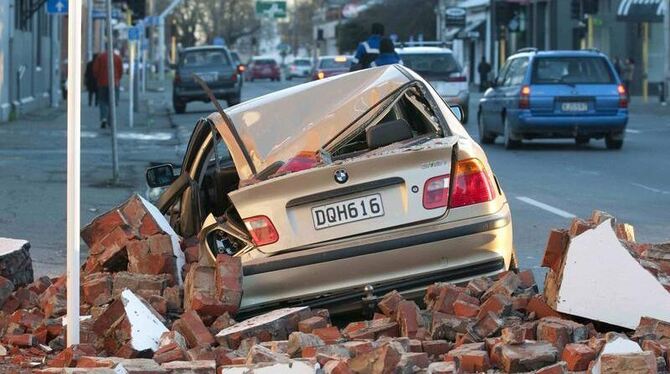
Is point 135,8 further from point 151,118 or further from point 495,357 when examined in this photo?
point 495,357

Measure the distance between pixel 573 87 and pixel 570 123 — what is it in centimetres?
57

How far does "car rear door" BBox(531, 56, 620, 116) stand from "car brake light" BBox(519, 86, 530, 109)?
78 millimetres

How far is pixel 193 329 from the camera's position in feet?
21.0

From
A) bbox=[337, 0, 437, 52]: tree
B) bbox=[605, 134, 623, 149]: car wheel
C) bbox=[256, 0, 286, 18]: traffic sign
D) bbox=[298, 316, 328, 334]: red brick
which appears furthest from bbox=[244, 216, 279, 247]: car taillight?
bbox=[256, 0, 286, 18]: traffic sign

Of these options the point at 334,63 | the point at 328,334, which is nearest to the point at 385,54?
the point at 328,334

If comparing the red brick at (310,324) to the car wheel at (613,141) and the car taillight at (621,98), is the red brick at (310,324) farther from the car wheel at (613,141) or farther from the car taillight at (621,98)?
the car wheel at (613,141)

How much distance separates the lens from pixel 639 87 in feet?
179

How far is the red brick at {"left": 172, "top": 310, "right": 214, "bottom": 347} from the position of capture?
20.9 ft

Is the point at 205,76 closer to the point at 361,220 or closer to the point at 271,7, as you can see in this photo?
the point at 361,220

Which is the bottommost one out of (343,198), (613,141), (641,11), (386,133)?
(613,141)

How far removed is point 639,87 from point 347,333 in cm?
4966

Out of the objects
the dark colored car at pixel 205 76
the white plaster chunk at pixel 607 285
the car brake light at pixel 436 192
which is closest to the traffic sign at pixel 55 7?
the dark colored car at pixel 205 76

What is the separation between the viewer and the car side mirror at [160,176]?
29.5 feet

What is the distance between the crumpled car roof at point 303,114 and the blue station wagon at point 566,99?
14.6 m
